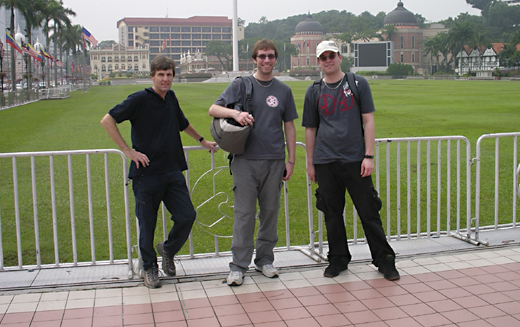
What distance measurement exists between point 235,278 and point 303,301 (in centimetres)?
58

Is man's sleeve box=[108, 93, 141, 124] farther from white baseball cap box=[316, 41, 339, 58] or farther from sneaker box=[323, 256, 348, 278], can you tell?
sneaker box=[323, 256, 348, 278]

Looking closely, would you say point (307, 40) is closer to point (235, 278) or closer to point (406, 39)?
point (406, 39)

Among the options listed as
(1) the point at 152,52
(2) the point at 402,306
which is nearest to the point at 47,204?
(2) the point at 402,306

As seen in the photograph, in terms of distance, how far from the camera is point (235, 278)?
172 inches

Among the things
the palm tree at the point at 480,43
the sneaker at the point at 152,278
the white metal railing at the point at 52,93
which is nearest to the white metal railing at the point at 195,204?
the sneaker at the point at 152,278

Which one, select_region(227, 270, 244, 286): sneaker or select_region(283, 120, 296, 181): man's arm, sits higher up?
select_region(283, 120, 296, 181): man's arm

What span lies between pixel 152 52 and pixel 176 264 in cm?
16512

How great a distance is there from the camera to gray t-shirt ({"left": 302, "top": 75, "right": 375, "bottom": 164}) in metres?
4.42

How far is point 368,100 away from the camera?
442cm

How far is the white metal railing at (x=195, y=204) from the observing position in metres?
4.63

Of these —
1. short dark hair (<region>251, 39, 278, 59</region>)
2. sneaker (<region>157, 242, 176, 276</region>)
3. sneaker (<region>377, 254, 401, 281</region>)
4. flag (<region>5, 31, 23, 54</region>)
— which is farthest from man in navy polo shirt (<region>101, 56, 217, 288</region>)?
flag (<region>5, 31, 23, 54</region>)

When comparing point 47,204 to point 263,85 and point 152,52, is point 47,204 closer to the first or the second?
point 263,85

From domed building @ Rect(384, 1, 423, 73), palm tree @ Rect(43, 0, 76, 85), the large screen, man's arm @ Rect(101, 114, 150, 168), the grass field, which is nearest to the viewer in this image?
man's arm @ Rect(101, 114, 150, 168)

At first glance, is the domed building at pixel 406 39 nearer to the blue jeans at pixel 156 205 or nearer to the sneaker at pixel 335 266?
the sneaker at pixel 335 266
